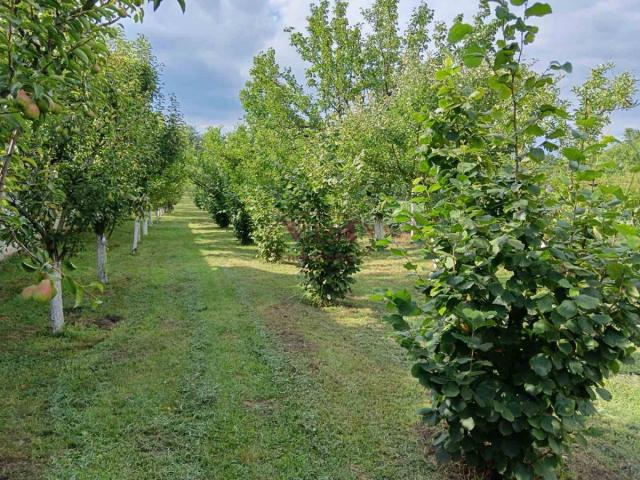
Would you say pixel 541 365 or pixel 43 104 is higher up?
pixel 43 104

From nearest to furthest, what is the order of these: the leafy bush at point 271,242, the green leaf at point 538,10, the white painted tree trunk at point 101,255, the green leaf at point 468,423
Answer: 1. the green leaf at point 538,10
2. the green leaf at point 468,423
3. the white painted tree trunk at point 101,255
4. the leafy bush at point 271,242

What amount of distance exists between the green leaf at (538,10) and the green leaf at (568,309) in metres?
1.41

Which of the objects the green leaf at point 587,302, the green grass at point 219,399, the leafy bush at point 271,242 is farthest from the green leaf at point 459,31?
the leafy bush at point 271,242

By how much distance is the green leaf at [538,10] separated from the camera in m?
1.86

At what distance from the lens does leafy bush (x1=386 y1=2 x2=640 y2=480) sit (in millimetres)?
2205

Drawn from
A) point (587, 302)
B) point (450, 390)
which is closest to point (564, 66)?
point (587, 302)

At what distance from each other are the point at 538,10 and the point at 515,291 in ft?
4.66

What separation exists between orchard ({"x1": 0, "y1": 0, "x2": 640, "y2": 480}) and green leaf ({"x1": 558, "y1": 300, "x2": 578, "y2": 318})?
15mm

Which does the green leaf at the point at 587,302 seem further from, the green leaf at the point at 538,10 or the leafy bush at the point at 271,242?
the leafy bush at the point at 271,242

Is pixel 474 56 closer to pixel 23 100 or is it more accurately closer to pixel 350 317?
pixel 23 100

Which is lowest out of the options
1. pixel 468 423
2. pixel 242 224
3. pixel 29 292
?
pixel 468 423

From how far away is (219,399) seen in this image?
4016mm

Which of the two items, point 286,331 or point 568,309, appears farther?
point 286,331

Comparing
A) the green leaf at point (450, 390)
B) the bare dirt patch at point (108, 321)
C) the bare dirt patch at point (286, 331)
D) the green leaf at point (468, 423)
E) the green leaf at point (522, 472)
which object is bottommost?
the bare dirt patch at point (108, 321)
